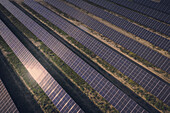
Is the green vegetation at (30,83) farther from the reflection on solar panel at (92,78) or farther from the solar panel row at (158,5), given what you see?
the solar panel row at (158,5)

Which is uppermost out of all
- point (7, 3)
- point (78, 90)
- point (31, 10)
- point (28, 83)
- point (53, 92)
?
point (31, 10)

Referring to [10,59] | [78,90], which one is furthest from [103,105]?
[10,59]

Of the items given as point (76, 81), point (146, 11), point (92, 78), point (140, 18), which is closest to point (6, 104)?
point (76, 81)

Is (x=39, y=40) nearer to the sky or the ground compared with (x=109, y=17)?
nearer to the ground

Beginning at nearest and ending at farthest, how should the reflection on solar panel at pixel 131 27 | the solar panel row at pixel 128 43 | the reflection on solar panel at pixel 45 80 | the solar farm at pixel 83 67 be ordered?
the reflection on solar panel at pixel 45 80, the solar farm at pixel 83 67, the solar panel row at pixel 128 43, the reflection on solar panel at pixel 131 27

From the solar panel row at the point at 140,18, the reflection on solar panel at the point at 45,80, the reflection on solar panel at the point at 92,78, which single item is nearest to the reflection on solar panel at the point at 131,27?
the solar panel row at the point at 140,18

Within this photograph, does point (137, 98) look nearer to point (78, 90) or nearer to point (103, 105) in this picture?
point (103, 105)

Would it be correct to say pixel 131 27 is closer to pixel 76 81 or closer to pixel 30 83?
pixel 76 81
